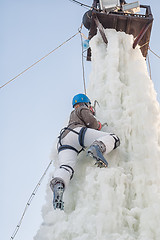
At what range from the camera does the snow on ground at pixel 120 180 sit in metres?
2.52

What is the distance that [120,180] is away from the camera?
2.91 meters

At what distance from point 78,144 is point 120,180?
600 mm

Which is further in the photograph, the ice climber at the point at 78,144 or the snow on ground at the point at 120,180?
the ice climber at the point at 78,144

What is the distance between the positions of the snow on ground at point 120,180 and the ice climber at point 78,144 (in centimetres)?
19

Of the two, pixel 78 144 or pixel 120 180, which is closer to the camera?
pixel 120 180

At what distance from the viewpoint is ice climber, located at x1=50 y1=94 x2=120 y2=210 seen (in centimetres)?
274

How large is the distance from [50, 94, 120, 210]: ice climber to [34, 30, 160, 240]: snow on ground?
0.19 m

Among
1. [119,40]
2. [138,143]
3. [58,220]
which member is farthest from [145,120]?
[119,40]

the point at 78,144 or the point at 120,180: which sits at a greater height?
the point at 78,144

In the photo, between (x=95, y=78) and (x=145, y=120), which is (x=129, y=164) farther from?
(x=95, y=78)

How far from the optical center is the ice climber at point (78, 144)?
8.98 ft

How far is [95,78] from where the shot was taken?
4.73 m

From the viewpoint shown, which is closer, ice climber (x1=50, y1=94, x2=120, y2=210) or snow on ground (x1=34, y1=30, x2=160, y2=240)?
snow on ground (x1=34, y1=30, x2=160, y2=240)

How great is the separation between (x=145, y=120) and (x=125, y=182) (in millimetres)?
1023
